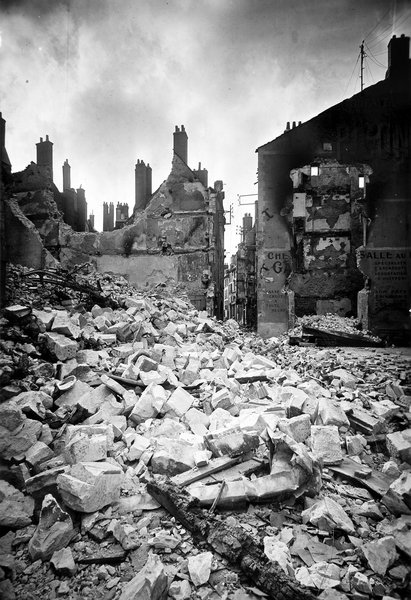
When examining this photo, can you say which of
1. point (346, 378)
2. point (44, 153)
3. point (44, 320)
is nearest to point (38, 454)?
point (44, 320)

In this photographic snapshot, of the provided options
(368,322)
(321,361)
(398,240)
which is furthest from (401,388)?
(398,240)

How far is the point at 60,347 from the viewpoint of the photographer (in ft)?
13.4

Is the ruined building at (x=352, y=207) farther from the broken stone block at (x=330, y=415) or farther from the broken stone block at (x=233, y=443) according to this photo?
the broken stone block at (x=233, y=443)

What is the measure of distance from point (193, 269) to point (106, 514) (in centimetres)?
1208

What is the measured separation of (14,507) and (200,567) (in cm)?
135

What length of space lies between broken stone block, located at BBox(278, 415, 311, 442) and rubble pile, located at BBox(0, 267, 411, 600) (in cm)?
2

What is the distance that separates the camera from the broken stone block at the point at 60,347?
4.08m

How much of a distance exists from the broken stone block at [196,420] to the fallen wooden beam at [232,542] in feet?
3.19

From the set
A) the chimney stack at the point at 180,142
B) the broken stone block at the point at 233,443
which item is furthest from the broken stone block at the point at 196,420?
the chimney stack at the point at 180,142

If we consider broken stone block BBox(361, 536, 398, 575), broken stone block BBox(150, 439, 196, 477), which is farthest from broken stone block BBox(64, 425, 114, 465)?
broken stone block BBox(361, 536, 398, 575)

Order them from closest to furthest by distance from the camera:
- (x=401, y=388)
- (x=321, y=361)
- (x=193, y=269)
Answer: (x=401, y=388)
(x=321, y=361)
(x=193, y=269)

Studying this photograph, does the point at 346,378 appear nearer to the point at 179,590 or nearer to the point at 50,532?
the point at 179,590

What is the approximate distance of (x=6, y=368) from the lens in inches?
129

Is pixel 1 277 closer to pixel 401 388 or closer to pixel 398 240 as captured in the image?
pixel 401 388
